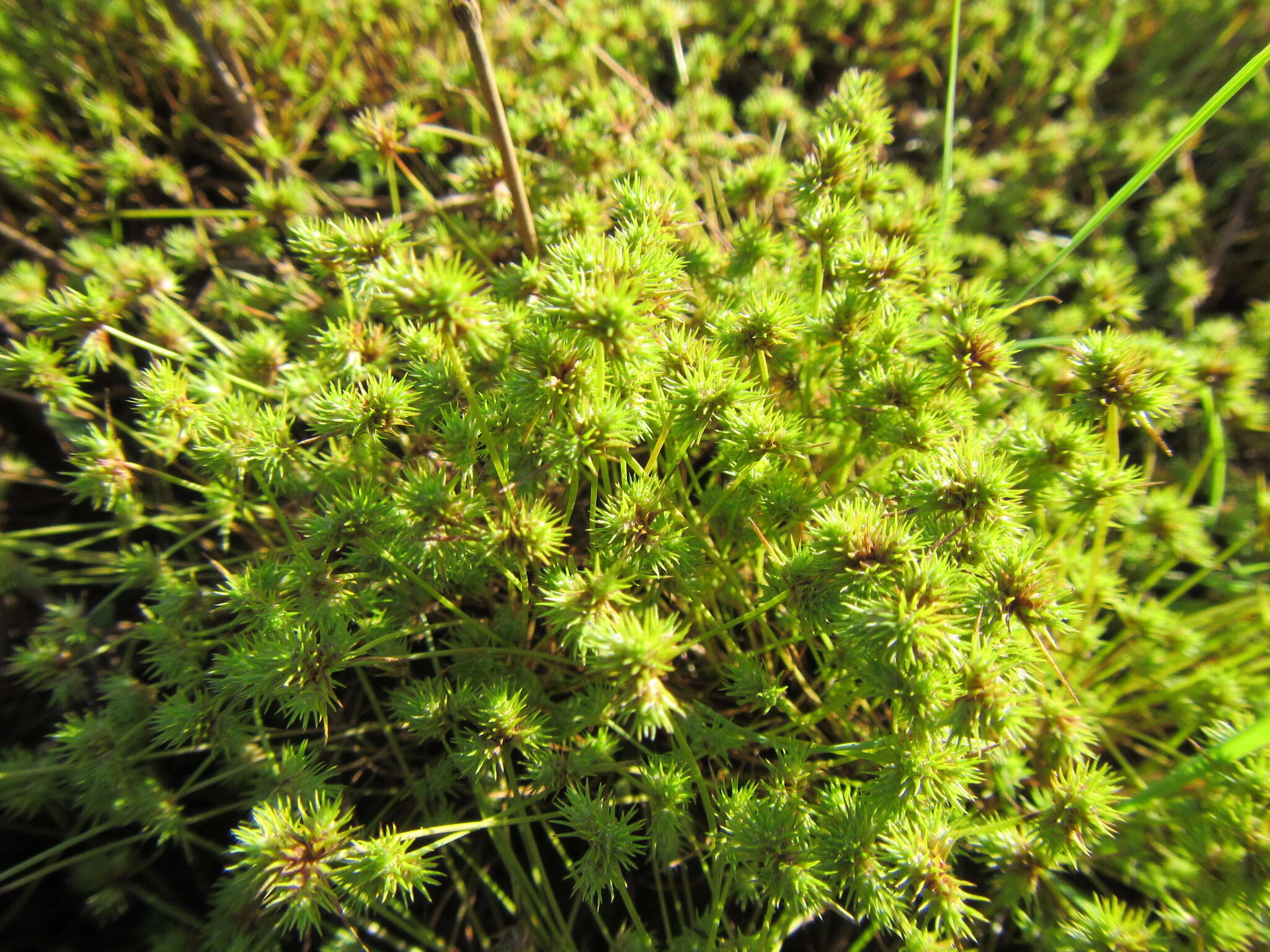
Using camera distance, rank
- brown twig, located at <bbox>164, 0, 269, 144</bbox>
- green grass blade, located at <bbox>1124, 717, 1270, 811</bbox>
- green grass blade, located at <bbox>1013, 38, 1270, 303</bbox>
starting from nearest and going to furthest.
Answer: green grass blade, located at <bbox>1124, 717, 1270, 811</bbox>, green grass blade, located at <bbox>1013, 38, 1270, 303</bbox>, brown twig, located at <bbox>164, 0, 269, 144</bbox>

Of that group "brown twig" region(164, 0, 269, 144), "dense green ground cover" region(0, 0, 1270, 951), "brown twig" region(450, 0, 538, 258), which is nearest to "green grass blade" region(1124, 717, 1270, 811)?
"dense green ground cover" region(0, 0, 1270, 951)

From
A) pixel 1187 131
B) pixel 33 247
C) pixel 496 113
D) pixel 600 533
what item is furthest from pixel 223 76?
pixel 1187 131

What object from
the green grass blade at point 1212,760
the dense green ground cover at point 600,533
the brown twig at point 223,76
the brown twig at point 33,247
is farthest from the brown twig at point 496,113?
the green grass blade at point 1212,760

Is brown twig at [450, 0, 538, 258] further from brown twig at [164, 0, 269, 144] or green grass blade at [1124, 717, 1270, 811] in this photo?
green grass blade at [1124, 717, 1270, 811]

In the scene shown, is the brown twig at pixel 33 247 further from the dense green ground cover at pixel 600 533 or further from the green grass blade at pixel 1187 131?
the green grass blade at pixel 1187 131

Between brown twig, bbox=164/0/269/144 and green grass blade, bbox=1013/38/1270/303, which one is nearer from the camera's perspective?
green grass blade, bbox=1013/38/1270/303

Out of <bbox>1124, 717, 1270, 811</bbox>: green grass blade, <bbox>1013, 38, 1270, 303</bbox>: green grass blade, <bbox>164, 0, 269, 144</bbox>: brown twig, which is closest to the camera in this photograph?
<bbox>1124, 717, 1270, 811</bbox>: green grass blade

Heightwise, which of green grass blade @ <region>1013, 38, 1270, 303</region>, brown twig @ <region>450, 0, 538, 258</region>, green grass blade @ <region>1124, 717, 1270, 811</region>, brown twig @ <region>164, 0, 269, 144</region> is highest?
brown twig @ <region>164, 0, 269, 144</region>

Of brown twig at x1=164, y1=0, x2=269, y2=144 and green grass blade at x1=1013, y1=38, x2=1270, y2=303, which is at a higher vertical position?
brown twig at x1=164, y1=0, x2=269, y2=144
